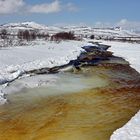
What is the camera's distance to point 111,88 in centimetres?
1841

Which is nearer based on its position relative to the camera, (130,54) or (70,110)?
(70,110)

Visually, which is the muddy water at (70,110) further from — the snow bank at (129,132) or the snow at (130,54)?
the snow at (130,54)

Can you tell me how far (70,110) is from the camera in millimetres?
13461

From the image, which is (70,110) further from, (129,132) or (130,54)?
(130,54)

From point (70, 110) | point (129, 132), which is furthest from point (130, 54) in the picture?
point (129, 132)

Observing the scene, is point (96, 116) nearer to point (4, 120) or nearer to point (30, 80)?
point (4, 120)

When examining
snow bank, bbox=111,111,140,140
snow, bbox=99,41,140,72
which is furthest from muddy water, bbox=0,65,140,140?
snow, bbox=99,41,140,72

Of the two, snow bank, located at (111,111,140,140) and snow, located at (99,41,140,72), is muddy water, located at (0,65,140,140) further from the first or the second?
snow, located at (99,41,140,72)

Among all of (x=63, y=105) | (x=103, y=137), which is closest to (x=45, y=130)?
(x=103, y=137)

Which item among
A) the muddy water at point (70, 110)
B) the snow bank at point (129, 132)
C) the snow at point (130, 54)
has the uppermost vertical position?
the snow bank at point (129, 132)

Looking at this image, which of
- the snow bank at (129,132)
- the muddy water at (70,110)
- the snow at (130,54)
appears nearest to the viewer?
the snow bank at (129,132)

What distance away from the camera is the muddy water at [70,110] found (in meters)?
10.8

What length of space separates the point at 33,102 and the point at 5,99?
1.20m

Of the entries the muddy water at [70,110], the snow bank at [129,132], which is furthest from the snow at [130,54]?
the snow bank at [129,132]
